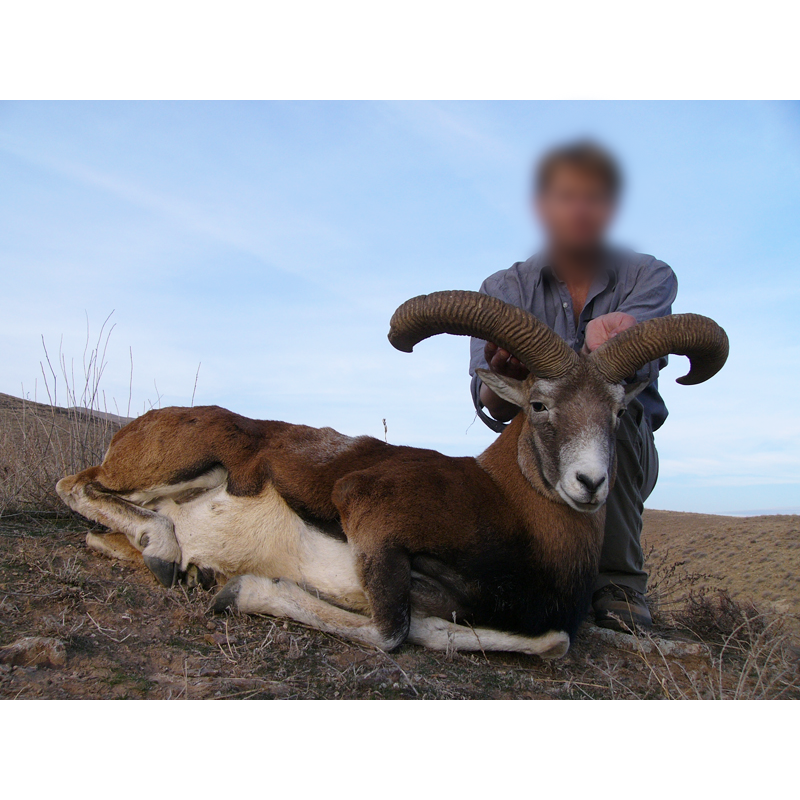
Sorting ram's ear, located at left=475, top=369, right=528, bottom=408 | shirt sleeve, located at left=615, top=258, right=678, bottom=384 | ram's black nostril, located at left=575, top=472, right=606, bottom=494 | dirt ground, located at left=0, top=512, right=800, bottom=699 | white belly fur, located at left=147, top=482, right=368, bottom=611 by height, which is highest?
shirt sleeve, located at left=615, top=258, right=678, bottom=384

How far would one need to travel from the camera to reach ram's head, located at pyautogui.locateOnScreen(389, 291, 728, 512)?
4480 mm

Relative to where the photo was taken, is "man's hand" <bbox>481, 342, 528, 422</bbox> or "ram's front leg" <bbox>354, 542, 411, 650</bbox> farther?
"man's hand" <bbox>481, 342, 528, 422</bbox>

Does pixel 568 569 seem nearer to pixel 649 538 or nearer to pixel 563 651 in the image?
Answer: pixel 563 651

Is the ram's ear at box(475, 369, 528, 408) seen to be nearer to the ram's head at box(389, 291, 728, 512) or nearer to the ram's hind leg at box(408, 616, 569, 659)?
the ram's head at box(389, 291, 728, 512)

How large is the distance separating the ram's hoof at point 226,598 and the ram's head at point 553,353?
2.13m

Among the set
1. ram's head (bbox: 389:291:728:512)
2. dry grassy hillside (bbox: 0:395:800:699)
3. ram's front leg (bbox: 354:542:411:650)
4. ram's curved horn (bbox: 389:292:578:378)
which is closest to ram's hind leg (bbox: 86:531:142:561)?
dry grassy hillside (bbox: 0:395:800:699)

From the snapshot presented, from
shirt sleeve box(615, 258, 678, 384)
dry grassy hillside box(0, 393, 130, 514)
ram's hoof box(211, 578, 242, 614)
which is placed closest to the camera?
ram's hoof box(211, 578, 242, 614)

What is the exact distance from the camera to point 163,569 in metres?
5.03

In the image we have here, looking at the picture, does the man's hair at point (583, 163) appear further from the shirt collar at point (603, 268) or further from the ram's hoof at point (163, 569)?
the ram's hoof at point (163, 569)

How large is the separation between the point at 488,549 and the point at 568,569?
2.09 ft

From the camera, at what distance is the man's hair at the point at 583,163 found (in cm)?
477

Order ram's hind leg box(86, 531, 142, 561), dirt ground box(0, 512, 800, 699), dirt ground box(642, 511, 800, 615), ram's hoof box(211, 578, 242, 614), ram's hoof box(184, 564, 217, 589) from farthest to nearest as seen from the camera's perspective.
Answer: dirt ground box(642, 511, 800, 615) < ram's hind leg box(86, 531, 142, 561) < ram's hoof box(184, 564, 217, 589) < ram's hoof box(211, 578, 242, 614) < dirt ground box(0, 512, 800, 699)

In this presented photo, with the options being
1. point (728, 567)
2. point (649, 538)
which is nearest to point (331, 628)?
point (728, 567)

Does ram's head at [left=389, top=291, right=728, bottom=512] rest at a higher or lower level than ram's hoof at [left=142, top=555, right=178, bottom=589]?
higher
